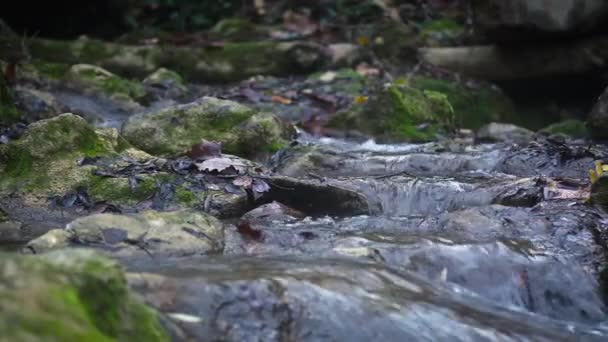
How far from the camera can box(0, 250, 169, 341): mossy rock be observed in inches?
53.2

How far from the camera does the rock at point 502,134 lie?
581 cm

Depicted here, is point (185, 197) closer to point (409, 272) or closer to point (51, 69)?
point (409, 272)

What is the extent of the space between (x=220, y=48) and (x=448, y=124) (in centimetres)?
300

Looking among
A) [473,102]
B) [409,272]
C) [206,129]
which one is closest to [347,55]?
[473,102]

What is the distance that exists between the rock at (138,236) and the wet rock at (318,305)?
0.58ft

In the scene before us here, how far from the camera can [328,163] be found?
182 inches

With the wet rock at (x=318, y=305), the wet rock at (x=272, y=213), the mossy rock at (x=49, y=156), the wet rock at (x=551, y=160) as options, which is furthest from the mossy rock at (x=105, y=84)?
the wet rock at (x=318, y=305)

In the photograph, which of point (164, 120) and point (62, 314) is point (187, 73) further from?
point (62, 314)

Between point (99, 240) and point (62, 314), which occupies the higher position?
point (62, 314)

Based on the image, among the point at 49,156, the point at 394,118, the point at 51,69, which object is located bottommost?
the point at 51,69

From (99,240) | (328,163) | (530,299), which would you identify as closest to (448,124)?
(328,163)

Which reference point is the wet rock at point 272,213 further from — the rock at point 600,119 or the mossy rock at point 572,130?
the mossy rock at point 572,130

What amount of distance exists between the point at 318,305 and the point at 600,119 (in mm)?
3991

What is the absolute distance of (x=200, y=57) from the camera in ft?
26.2
